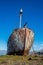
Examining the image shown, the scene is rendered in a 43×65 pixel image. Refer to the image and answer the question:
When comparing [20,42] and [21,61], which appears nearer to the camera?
[21,61]

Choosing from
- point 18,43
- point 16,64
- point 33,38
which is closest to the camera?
point 16,64

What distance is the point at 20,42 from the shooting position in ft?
120

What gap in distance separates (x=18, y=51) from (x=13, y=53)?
1056mm

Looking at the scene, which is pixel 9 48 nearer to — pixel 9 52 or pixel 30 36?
pixel 9 52

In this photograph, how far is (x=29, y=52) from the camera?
3909 centimetres

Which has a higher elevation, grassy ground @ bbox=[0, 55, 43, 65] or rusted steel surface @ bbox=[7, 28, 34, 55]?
rusted steel surface @ bbox=[7, 28, 34, 55]

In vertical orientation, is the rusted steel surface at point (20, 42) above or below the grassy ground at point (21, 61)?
above

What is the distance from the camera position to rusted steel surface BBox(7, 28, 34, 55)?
120ft

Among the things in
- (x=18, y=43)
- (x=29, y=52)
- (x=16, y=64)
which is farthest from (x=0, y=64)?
(x=29, y=52)

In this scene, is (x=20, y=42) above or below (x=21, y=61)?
above

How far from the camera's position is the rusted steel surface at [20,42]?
36.7m

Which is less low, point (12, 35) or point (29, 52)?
point (12, 35)

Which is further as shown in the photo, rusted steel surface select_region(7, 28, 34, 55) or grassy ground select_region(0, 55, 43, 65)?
rusted steel surface select_region(7, 28, 34, 55)

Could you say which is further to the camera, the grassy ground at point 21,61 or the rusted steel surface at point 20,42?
the rusted steel surface at point 20,42
